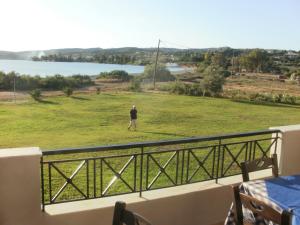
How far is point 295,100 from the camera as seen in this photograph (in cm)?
2805

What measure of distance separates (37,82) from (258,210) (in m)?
32.5

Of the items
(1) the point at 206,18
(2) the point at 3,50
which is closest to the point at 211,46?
(1) the point at 206,18

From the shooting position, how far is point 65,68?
36562mm

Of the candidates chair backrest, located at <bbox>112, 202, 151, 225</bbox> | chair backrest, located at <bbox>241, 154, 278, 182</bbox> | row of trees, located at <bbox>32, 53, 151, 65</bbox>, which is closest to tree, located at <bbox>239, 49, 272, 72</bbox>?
row of trees, located at <bbox>32, 53, 151, 65</bbox>

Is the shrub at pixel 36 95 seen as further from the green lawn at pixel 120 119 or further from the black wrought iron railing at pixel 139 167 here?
the black wrought iron railing at pixel 139 167

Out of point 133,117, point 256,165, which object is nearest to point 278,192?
point 256,165

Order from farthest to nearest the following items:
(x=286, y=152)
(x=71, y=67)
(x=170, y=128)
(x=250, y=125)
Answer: (x=71, y=67)
(x=250, y=125)
(x=170, y=128)
(x=286, y=152)

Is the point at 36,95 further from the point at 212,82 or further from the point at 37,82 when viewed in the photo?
the point at 212,82

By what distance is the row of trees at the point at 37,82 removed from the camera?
31.2 meters

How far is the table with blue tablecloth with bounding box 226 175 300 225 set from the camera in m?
2.12

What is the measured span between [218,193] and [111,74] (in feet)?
116

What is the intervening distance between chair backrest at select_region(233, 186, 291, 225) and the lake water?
3338cm

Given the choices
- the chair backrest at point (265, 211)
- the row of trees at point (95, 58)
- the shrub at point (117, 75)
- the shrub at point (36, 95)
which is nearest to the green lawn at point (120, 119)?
the shrub at point (36, 95)

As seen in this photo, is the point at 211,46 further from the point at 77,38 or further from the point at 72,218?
the point at 72,218
